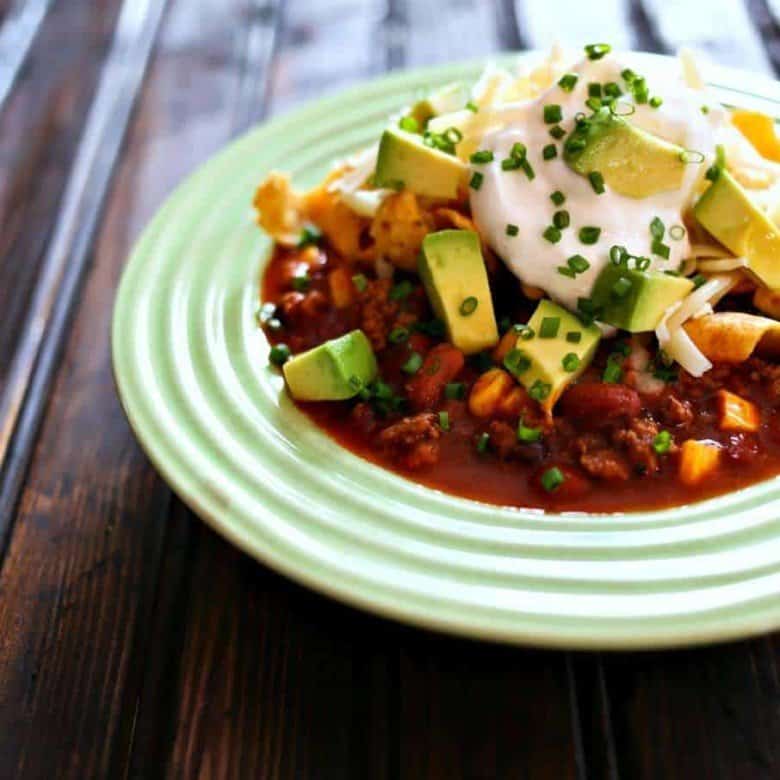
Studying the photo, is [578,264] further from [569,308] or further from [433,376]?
[433,376]

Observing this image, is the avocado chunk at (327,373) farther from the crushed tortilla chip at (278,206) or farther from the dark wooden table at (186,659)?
the crushed tortilla chip at (278,206)

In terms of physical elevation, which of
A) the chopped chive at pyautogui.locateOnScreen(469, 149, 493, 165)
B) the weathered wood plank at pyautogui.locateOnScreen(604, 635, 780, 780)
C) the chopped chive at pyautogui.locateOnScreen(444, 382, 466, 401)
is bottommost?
the weathered wood plank at pyautogui.locateOnScreen(604, 635, 780, 780)

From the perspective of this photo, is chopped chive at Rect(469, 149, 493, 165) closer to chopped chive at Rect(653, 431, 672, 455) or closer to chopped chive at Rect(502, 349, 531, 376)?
chopped chive at Rect(502, 349, 531, 376)

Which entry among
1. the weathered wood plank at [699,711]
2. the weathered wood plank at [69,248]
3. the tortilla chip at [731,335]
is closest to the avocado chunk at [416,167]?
the tortilla chip at [731,335]

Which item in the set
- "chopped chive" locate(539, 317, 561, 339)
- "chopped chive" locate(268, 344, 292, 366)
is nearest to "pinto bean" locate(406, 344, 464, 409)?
"chopped chive" locate(539, 317, 561, 339)

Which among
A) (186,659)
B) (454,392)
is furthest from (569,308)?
(186,659)

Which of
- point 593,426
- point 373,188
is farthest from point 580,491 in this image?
point 373,188

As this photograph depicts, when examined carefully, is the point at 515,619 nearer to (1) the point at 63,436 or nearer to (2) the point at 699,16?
(1) the point at 63,436
